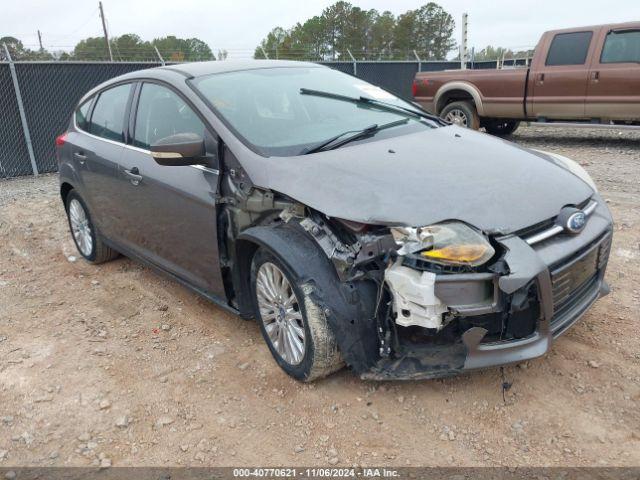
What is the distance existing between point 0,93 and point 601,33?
979 cm

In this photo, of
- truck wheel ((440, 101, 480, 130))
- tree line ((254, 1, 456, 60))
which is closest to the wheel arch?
truck wheel ((440, 101, 480, 130))

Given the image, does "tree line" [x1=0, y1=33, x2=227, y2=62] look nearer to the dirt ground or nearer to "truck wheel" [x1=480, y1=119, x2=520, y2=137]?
"truck wheel" [x1=480, y1=119, x2=520, y2=137]

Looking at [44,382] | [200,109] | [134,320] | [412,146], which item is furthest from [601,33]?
[44,382]

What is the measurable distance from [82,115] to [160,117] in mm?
1582

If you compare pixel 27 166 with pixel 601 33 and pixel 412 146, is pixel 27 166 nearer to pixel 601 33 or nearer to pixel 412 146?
pixel 412 146

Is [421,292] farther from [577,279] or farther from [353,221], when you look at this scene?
[577,279]

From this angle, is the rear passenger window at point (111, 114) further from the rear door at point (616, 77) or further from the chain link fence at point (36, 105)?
the rear door at point (616, 77)

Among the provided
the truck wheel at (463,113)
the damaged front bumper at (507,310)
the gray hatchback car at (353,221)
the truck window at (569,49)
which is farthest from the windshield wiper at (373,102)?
the truck wheel at (463,113)

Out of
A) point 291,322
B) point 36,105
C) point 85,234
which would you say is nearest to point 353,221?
point 291,322

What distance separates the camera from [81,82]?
991cm

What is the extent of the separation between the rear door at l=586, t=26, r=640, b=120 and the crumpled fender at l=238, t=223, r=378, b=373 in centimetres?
791

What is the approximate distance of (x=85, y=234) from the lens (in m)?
5.14

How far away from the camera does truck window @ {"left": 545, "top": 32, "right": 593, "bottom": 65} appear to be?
911 centimetres

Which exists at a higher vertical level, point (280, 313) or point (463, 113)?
point (463, 113)
